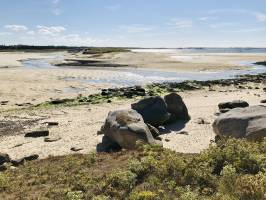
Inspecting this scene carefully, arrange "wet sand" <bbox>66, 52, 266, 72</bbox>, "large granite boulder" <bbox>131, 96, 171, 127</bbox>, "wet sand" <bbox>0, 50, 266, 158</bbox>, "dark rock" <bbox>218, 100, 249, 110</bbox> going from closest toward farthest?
"wet sand" <bbox>0, 50, 266, 158</bbox> → "large granite boulder" <bbox>131, 96, 171, 127</bbox> → "dark rock" <bbox>218, 100, 249, 110</bbox> → "wet sand" <bbox>66, 52, 266, 72</bbox>

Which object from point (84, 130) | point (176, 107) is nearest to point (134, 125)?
point (84, 130)

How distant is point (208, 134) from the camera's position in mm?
18172

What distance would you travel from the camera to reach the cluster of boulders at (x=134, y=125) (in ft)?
49.9

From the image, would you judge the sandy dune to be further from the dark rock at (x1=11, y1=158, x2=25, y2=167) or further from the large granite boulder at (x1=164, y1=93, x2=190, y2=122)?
the dark rock at (x1=11, y1=158, x2=25, y2=167)

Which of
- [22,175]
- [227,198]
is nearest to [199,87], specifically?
[22,175]

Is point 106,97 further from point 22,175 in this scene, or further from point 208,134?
point 22,175

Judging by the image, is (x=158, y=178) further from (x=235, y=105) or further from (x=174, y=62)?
(x=174, y=62)

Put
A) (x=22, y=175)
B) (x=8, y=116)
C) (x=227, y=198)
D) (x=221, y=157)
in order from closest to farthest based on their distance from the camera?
(x=227, y=198) < (x=221, y=157) < (x=22, y=175) < (x=8, y=116)

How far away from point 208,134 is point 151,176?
336 inches

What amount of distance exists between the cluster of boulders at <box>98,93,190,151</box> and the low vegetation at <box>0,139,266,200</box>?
3.15m

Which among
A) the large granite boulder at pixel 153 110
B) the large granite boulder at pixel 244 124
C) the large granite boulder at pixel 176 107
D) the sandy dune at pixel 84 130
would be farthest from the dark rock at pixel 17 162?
the large granite boulder at pixel 176 107

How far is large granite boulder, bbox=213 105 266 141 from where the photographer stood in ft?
45.4

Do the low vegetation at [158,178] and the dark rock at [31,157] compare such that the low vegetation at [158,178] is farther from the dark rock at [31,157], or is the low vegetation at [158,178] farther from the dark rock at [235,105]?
the dark rock at [235,105]

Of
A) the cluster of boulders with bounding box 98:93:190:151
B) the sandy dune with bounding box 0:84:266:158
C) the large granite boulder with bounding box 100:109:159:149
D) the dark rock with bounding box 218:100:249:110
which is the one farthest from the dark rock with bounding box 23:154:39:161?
the dark rock with bounding box 218:100:249:110
